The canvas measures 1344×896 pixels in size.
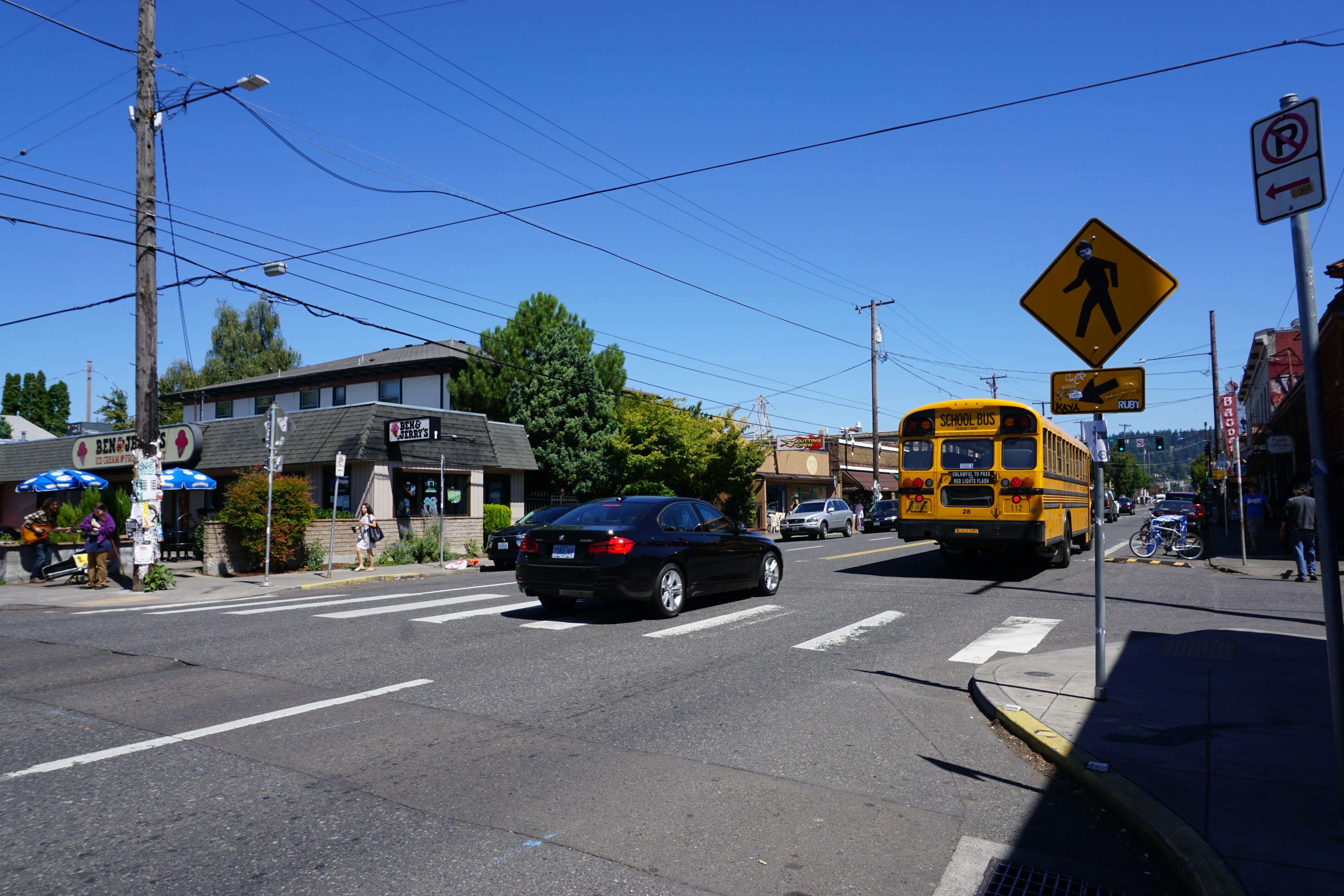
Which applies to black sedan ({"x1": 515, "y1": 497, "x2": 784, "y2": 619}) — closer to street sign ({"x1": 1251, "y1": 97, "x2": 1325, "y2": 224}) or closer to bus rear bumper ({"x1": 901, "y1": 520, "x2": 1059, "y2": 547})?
bus rear bumper ({"x1": 901, "y1": 520, "x2": 1059, "y2": 547})

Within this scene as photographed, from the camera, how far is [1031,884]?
3.85 m

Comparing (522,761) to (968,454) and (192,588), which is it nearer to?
(968,454)

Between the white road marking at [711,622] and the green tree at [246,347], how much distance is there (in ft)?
161

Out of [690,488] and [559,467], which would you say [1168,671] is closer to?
[559,467]

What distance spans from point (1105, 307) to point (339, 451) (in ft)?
76.0

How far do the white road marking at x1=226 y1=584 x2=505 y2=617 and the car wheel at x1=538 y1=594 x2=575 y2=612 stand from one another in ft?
12.2

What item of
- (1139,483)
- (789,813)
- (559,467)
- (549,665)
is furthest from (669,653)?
(1139,483)

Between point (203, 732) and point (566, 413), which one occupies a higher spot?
point (566, 413)

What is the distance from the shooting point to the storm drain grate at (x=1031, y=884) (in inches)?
148

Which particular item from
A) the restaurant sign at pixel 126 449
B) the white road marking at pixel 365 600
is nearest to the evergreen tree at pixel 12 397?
the restaurant sign at pixel 126 449

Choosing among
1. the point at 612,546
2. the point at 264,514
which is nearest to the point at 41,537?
the point at 264,514

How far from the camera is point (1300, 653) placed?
8.62 meters

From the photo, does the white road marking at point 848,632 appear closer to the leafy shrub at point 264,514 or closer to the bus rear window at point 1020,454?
the bus rear window at point 1020,454

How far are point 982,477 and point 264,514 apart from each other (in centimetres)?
1581
